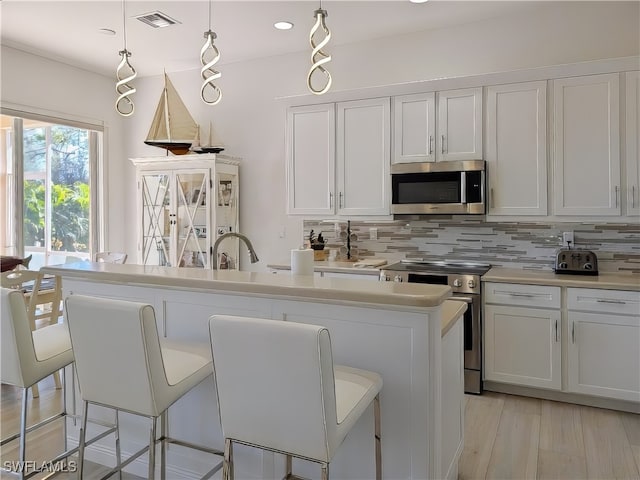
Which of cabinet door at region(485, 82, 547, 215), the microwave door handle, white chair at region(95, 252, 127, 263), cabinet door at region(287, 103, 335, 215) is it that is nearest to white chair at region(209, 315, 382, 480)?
the microwave door handle

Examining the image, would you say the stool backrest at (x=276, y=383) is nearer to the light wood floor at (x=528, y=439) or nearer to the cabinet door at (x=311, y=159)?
the light wood floor at (x=528, y=439)

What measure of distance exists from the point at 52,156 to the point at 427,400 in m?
4.70

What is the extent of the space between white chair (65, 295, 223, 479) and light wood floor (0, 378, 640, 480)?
846 mm

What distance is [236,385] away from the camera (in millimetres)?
1584

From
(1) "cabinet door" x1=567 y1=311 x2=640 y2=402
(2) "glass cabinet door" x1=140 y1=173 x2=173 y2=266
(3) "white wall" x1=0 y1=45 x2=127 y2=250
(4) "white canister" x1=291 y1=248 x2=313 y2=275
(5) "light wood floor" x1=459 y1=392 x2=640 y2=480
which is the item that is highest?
(3) "white wall" x1=0 y1=45 x2=127 y2=250

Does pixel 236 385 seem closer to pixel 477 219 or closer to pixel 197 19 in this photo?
pixel 477 219

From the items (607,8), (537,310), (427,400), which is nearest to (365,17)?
(607,8)

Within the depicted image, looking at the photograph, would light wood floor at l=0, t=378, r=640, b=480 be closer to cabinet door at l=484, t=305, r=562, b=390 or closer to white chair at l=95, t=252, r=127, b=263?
cabinet door at l=484, t=305, r=562, b=390

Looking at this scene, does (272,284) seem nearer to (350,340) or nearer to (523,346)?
(350,340)

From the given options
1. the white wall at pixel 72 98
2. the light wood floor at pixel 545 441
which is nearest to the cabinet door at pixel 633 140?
the light wood floor at pixel 545 441

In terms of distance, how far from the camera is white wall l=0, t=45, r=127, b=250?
4.35m

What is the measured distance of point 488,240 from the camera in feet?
12.9

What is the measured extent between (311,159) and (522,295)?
2.07 meters

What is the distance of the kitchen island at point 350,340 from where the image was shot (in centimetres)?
180
